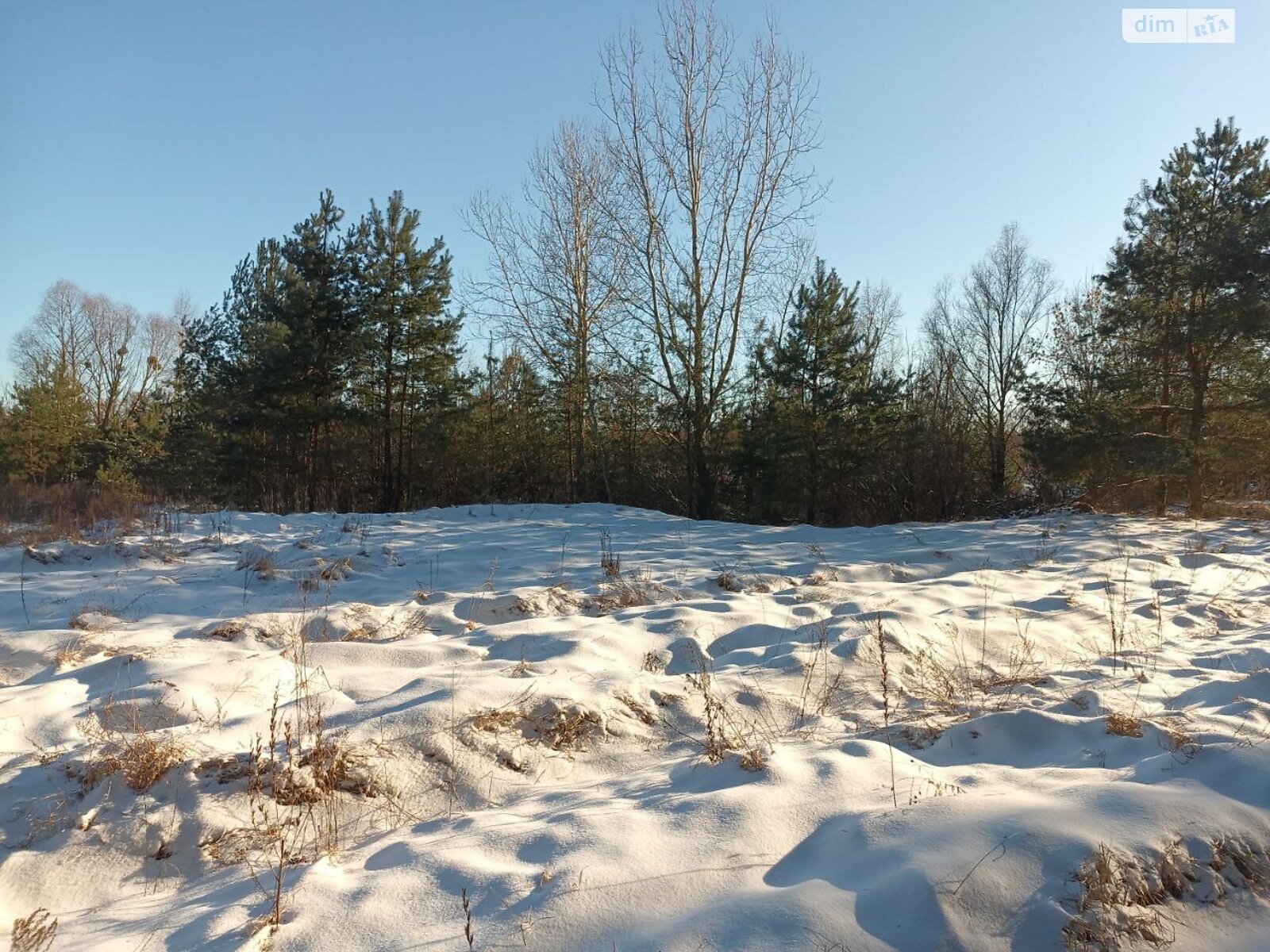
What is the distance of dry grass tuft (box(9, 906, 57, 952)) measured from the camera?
1.99m

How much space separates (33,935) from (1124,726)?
12.8 feet

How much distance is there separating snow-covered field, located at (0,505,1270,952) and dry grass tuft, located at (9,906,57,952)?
57 millimetres

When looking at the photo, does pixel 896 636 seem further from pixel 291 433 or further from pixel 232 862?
pixel 291 433

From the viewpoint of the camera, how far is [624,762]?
3.19 meters

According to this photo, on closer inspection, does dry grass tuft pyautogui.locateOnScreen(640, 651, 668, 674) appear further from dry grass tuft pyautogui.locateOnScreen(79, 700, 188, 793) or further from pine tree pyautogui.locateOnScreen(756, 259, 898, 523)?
pine tree pyautogui.locateOnScreen(756, 259, 898, 523)

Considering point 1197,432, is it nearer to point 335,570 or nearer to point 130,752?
point 335,570

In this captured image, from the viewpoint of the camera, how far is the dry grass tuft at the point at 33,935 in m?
1.99

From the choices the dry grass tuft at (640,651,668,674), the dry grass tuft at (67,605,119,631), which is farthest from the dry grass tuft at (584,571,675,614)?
the dry grass tuft at (67,605,119,631)

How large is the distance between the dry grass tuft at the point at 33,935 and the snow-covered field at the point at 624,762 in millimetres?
57

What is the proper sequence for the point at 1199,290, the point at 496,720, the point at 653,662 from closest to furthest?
1. the point at 496,720
2. the point at 653,662
3. the point at 1199,290

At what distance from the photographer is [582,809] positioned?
2.58m

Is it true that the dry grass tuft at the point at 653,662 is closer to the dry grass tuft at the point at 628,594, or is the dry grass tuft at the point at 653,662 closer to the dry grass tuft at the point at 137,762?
the dry grass tuft at the point at 628,594

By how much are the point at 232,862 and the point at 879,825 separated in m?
2.13

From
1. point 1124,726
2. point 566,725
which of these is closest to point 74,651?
point 566,725
